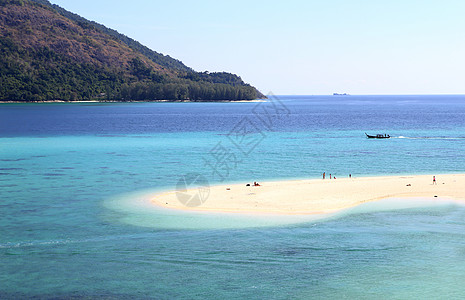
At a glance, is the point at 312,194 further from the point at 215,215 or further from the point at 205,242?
the point at 205,242

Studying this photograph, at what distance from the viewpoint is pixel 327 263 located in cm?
3164

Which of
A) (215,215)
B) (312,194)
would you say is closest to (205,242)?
(215,215)

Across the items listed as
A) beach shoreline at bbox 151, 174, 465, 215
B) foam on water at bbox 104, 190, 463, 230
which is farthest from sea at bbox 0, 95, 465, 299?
beach shoreline at bbox 151, 174, 465, 215

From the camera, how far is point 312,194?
5153 centimetres

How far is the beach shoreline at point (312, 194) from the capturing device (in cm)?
4606

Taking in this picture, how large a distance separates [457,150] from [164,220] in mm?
67539

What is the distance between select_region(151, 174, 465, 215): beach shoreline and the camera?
151ft

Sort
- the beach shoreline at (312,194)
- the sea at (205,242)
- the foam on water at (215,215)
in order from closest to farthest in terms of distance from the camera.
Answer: the sea at (205,242)
the foam on water at (215,215)
the beach shoreline at (312,194)

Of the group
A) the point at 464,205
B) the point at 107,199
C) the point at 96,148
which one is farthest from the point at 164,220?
the point at 96,148

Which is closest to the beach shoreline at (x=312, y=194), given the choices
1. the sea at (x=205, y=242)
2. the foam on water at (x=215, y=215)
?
the foam on water at (x=215, y=215)

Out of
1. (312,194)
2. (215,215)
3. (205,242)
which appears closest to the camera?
(205,242)

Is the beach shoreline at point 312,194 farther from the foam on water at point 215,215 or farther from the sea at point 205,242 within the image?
the sea at point 205,242

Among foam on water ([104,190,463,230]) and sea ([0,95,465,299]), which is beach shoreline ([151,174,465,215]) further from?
sea ([0,95,465,299])

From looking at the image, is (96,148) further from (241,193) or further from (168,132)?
(241,193)
